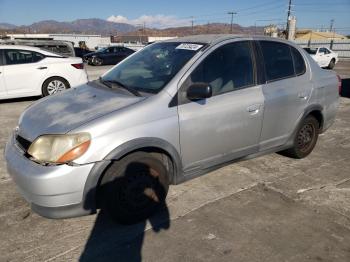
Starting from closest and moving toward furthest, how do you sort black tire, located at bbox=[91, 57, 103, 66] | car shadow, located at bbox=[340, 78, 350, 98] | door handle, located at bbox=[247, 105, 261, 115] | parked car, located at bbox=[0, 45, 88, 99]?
door handle, located at bbox=[247, 105, 261, 115], parked car, located at bbox=[0, 45, 88, 99], car shadow, located at bbox=[340, 78, 350, 98], black tire, located at bbox=[91, 57, 103, 66]

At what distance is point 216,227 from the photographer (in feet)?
10.1

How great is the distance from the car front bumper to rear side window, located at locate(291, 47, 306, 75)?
9.80 ft

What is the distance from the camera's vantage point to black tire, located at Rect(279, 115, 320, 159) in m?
→ 4.54

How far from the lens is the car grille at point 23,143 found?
2941 millimetres

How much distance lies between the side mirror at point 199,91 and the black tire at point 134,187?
0.66 meters

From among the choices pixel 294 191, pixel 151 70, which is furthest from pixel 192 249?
pixel 151 70

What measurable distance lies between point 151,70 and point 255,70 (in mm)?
1188

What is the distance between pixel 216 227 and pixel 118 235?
902mm

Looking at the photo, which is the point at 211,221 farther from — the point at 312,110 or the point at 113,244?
the point at 312,110

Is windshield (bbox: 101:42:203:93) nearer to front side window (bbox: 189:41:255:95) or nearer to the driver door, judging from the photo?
front side window (bbox: 189:41:255:95)

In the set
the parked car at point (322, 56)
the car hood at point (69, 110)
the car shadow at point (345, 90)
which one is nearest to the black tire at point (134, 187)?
the car hood at point (69, 110)

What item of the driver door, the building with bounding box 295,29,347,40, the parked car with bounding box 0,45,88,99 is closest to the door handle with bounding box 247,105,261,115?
the parked car with bounding box 0,45,88,99

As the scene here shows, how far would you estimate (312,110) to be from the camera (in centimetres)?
447

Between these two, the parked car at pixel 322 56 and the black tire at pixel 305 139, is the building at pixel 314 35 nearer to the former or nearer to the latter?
the parked car at pixel 322 56
